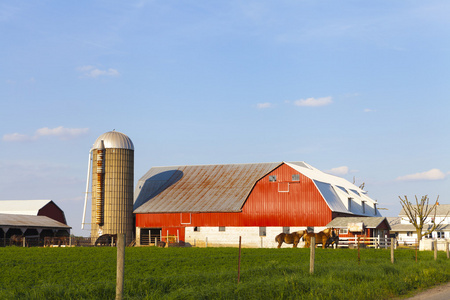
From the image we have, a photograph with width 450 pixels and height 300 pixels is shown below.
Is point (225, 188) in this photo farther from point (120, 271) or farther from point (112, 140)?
point (120, 271)

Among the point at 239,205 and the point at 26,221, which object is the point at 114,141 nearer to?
the point at 26,221

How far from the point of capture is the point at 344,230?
185 feet

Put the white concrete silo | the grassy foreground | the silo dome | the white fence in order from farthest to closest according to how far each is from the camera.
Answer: the silo dome, the white concrete silo, the white fence, the grassy foreground

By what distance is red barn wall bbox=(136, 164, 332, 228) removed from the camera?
60.0 metres

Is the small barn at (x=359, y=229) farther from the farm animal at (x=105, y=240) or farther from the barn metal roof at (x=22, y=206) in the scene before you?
the barn metal roof at (x=22, y=206)

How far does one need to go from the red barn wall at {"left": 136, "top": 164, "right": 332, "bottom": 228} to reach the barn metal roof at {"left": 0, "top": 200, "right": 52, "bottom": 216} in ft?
88.2

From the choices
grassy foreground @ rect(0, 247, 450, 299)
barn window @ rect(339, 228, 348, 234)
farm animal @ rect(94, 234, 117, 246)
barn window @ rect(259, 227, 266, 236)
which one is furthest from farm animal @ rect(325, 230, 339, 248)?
grassy foreground @ rect(0, 247, 450, 299)

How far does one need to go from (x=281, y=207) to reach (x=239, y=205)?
16.5 feet

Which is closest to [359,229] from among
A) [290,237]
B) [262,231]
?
[290,237]

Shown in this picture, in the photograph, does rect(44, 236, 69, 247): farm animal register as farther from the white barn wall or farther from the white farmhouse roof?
the white farmhouse roof

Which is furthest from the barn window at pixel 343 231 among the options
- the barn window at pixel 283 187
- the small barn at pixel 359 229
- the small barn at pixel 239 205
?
the barn window at pixel 283 187

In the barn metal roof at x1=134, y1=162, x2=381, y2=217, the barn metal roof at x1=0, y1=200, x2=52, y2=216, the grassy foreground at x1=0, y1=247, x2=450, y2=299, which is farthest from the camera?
the barn metal roof at x1=0, y1=200, x2=52, y2=216

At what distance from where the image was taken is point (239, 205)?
209ft

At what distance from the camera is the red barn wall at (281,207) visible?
60.0 meters
